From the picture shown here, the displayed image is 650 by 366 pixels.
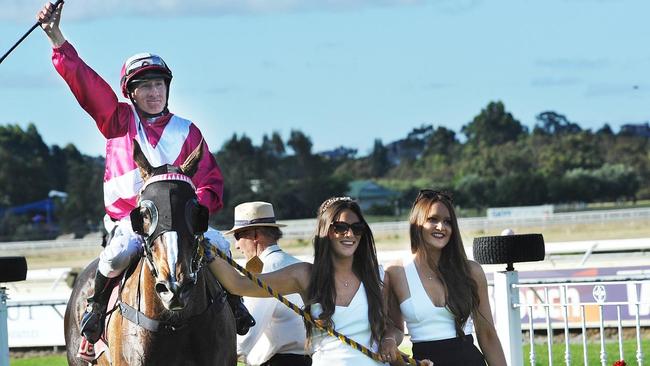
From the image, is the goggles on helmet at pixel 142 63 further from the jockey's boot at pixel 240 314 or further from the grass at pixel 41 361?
the grass at pixel 41 361

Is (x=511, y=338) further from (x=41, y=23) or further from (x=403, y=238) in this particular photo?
(x=403, y=238)

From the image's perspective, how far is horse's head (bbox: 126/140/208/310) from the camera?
4840 millimetres

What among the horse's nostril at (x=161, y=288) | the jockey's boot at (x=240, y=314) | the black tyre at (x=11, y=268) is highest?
the black tyre at (x=11, y=268)

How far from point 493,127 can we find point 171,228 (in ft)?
339

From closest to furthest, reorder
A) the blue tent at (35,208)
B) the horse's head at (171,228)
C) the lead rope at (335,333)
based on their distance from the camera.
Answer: the horse's head at (171,228) → the lead rope at (335,333) → the blue tent at (35,208)

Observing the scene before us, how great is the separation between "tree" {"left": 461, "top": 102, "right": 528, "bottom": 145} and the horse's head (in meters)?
100

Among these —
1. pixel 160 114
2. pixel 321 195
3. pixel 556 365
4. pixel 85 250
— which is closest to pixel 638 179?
pixel 321 195

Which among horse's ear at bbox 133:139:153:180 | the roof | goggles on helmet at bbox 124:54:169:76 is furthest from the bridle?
the roof

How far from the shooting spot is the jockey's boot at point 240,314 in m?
6.02

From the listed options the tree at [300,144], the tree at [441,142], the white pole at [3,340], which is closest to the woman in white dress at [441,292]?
the white pole at [3,340]

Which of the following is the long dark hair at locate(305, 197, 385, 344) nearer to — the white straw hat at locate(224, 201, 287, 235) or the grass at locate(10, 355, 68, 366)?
the white straw hat at locate(224, 201, 287, 235)

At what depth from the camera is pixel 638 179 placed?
3287 inches

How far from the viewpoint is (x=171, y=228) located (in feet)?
16.1

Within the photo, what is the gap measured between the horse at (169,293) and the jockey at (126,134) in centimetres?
14
